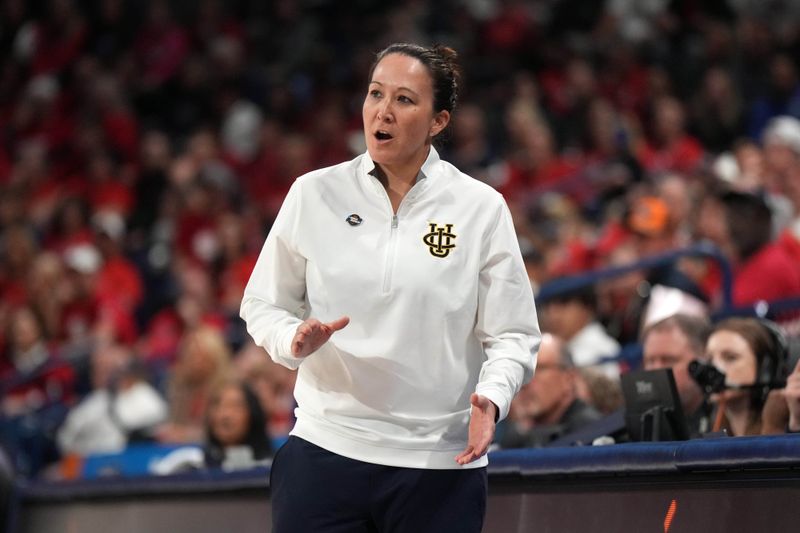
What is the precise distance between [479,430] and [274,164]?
10378 millimetres

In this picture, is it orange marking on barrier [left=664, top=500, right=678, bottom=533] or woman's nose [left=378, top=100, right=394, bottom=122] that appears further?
orange marking on barrier [left=664, top=500, right=678, bottom=533]

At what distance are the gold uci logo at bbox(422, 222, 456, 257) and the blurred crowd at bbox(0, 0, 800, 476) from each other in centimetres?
331

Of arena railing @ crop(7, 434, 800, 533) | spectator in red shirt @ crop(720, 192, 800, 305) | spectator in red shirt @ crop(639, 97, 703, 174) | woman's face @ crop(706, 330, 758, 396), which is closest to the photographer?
arena railing @ crop(7, 434, 800, 533)

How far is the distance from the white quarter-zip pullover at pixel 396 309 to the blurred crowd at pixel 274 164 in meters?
3.26

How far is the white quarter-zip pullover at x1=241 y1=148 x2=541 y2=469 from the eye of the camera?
316cm

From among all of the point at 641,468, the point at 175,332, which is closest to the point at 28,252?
the point at 175,332

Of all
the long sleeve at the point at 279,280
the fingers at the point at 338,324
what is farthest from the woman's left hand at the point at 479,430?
the long sleeve at the point at 279,280

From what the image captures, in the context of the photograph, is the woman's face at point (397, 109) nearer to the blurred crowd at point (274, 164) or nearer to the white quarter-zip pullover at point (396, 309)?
the white quarter-zip pullover at point (396, 309)

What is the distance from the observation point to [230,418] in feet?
21.7

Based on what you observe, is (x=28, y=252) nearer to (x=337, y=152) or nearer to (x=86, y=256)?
(x=86, y=256)

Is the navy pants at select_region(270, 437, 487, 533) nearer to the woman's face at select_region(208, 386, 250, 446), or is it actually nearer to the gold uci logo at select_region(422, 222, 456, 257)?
the gold uci logo at select_region(422, 222, 456, 257)

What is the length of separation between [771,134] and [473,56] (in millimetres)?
4846

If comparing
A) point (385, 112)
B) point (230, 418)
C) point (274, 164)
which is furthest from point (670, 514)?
point (274, 164)

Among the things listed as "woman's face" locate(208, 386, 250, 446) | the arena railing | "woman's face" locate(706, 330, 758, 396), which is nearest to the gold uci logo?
the arena railing
